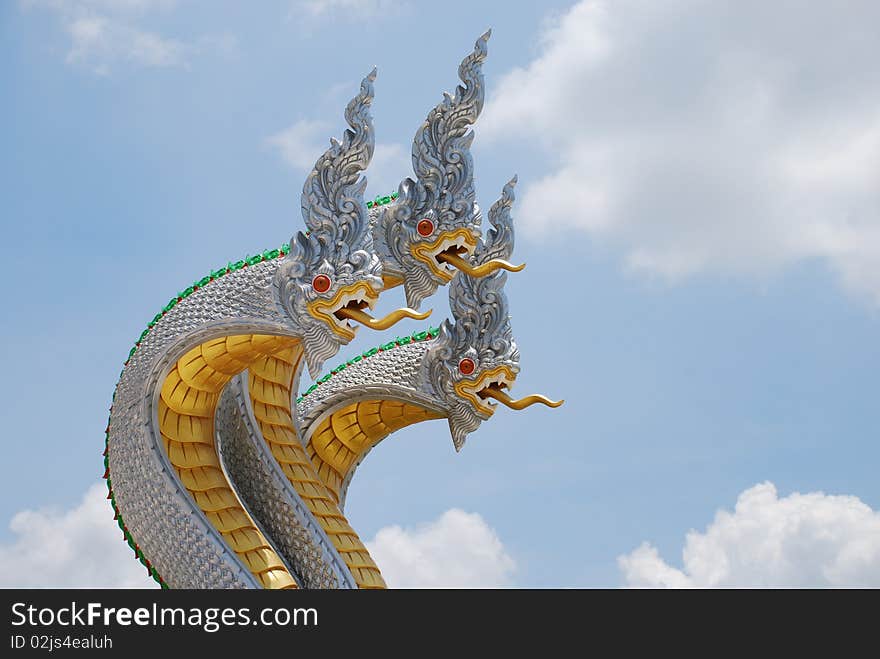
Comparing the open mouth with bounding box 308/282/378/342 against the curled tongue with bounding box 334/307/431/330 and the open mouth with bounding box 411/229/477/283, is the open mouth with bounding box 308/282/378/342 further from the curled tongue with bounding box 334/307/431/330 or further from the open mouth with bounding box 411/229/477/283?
the open mouth with bounding box 411/229/477/283

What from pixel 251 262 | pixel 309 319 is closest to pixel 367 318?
pixel 309 319

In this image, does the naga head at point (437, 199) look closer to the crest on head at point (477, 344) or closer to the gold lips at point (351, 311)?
the crest on head at point (477, 344)

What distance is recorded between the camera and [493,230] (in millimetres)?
12578

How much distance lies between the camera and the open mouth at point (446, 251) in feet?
38.8

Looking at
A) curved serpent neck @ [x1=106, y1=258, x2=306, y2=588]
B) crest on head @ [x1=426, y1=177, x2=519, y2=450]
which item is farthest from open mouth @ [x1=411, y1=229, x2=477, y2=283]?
curved serpent neck @ [x1=106, y1=258, x2=306, y2=588]

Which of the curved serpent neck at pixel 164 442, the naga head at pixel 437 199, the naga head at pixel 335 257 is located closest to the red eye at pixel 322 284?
the naga head at pixel 335 257

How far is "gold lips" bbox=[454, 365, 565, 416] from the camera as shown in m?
12.6

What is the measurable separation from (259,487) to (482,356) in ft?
8.18

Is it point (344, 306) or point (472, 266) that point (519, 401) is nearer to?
point (472, 266)

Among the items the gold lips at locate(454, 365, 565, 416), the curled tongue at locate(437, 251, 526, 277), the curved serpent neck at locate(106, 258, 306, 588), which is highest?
the curled tongue at locate(437, 251, 526, 277)

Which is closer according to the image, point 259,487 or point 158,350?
point 158,350

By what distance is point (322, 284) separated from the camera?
10.3 m

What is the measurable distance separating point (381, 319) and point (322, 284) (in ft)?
1.76
